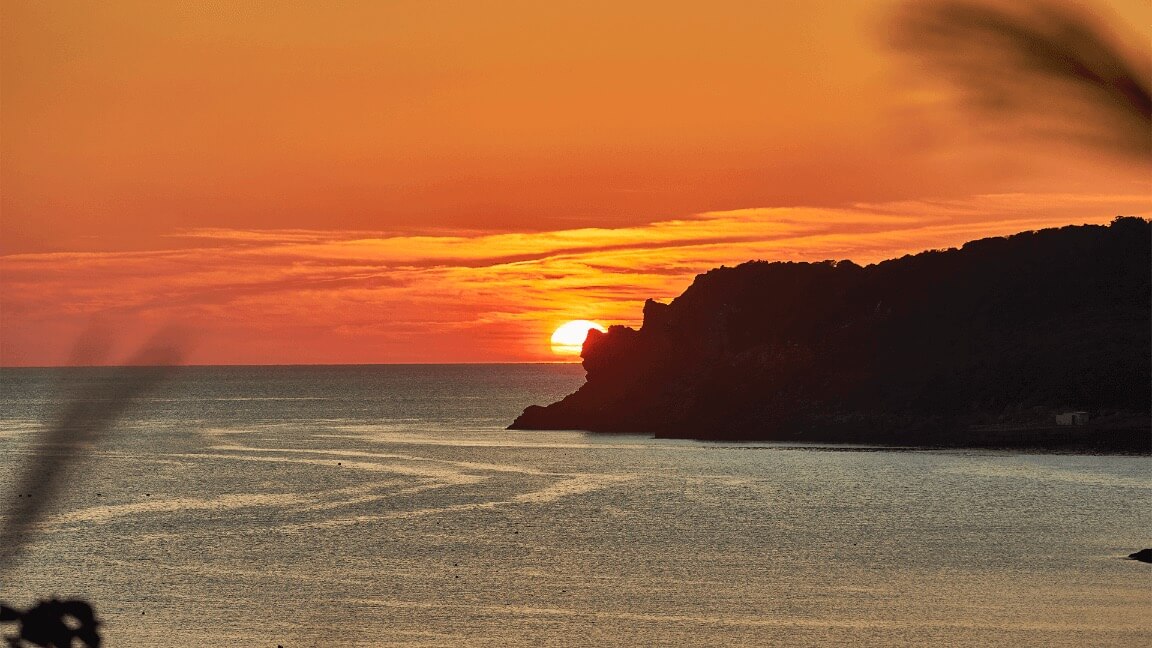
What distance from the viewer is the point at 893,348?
167875 millimetres

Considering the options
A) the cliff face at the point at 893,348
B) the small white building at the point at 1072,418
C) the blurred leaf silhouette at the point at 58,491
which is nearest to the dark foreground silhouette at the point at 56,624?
the blurred leaf silhouette at the point at 58,491

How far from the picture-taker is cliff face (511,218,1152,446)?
148375 millimetres

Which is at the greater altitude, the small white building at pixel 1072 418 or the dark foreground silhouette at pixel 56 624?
the dark foreground silhouette at pixel 56 624

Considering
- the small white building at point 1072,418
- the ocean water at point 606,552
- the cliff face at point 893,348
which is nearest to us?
the ocean water at point 606,552

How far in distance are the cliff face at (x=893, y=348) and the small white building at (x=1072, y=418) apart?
2476 millimetres

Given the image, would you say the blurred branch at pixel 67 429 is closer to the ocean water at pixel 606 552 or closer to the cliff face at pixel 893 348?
the ocean water at pixel 606 552

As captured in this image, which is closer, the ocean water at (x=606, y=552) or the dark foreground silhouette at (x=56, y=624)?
the dark foreground silhouette at (x=56, y=624)

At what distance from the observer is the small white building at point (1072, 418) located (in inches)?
5384

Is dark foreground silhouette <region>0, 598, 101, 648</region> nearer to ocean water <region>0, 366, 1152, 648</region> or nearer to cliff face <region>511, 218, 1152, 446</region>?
ocean water <region>0, 366, 1152, 648</region>

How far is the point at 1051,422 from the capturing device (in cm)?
14025

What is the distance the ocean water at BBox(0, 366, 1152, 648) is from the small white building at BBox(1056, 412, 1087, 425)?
1673 centimetres

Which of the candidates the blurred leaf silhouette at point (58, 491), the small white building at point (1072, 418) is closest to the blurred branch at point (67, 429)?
the blurred leaf silhouette at point (58, 491)

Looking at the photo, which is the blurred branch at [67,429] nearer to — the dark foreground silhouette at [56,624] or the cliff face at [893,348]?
the dark foreground silhouette at [56,624]

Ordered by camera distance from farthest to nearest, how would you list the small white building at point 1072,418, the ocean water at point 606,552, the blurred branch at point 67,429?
the small white building at point 1072,418, the ocean water at point 606,552, the blurred branch at point 67,429
